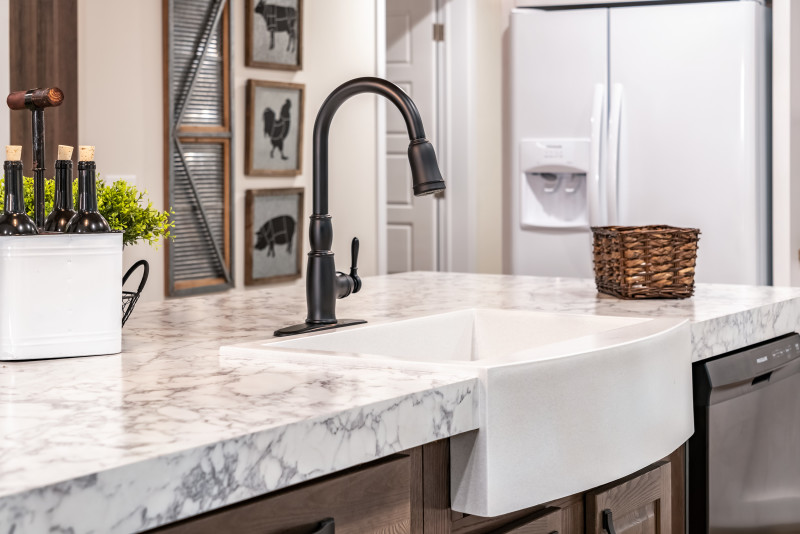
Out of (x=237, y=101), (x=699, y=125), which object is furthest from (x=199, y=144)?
(x=699, y=125)

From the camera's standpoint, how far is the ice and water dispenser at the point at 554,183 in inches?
159

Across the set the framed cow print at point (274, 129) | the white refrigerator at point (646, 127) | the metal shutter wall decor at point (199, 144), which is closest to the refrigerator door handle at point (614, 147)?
A: the white refrigerator at point (646, 127)

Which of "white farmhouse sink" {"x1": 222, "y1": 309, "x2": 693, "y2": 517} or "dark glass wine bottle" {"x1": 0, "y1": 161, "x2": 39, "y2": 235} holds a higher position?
"dark glass wine bottle" {"x1": 0, "y1": 161, "x2": 39, "y2": 235}

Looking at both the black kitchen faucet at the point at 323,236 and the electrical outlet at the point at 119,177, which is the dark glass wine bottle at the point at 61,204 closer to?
the black kitchen faucet at the point at 323,236

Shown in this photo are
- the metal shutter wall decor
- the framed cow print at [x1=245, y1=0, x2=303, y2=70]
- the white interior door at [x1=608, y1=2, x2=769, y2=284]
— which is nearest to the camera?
the metal shutter wall decor

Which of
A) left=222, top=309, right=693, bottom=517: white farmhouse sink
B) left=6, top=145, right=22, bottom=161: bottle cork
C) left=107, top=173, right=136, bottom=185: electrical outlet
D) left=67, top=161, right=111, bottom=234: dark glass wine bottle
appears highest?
left=107, top=173, right=136, bottom=185: electrical outlet

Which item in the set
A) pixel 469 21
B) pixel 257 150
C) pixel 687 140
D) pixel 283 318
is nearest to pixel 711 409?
pixel 283 318

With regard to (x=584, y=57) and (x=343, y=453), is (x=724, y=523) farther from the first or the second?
(x=584, y=57)

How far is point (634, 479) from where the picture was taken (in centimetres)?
152

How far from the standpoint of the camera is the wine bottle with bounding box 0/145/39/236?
1271 millimetres

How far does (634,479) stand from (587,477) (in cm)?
27

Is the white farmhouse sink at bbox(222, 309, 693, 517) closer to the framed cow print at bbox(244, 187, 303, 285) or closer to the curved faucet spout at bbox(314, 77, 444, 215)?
the curved faucet spout at bbox(314, 77, 444, 215)

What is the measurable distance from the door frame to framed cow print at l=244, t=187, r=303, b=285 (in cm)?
117

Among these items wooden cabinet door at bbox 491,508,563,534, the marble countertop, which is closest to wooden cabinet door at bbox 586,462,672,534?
wooden cabinet door at bbox 491,508,563,534
